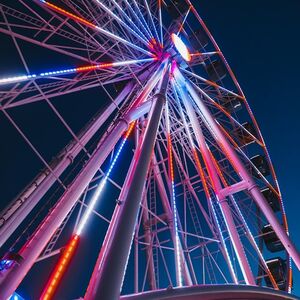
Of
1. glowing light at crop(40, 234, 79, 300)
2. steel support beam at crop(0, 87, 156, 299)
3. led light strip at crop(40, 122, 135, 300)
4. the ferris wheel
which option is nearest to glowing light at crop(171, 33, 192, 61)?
the ferris wheel

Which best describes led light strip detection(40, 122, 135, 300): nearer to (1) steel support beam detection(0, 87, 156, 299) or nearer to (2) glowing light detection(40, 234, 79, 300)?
(2) glowing light detection(40, 234, 79, 300)

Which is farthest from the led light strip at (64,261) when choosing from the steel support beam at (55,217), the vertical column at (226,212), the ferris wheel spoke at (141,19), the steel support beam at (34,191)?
Answer: the ferris wheel spoke at (141,19)

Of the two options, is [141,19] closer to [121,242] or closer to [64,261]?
[64,261]

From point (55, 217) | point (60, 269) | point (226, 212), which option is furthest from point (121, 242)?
point (226, 212)

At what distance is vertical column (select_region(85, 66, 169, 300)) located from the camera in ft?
8.10

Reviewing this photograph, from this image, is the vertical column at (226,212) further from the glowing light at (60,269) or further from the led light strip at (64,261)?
the glowing light at (60,269)

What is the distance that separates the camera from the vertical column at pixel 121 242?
8.10 feet

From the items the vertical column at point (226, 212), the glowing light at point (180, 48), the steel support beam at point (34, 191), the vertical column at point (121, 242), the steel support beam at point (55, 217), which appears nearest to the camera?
the vertical column at point (121, 242)

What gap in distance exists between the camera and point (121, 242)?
2846mm

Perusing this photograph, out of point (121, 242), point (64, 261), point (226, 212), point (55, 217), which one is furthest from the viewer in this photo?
point (226, 212)

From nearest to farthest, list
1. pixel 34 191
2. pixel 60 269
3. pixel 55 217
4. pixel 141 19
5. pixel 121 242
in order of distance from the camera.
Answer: pixel 121 242 → pixel 60 269 → pixel 55 217 → pixel 34 191 → pixel 141 19

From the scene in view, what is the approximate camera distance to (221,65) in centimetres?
1394

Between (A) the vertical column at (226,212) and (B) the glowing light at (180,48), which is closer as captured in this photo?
(A) the vertical column at (226,212)

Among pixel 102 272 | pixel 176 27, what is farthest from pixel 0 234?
pixel 176 27
